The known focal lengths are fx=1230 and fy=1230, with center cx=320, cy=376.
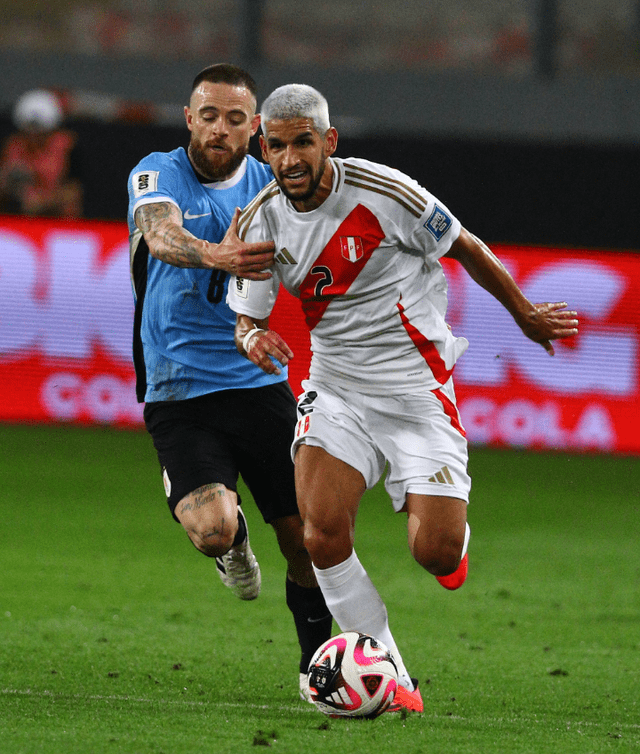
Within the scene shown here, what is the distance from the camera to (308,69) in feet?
50.2

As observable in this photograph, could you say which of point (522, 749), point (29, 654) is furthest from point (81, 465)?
point (522, 749)

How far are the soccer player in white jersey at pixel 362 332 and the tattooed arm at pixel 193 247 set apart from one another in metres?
0.09

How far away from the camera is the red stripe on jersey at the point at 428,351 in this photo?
451 cm

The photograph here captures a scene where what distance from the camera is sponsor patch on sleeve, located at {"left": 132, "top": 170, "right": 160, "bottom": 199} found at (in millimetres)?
4961

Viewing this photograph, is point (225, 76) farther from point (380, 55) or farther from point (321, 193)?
point (380, 55)

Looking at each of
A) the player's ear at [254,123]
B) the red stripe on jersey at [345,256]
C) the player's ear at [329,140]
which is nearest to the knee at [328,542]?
the red stripe on jersey at [345,256]

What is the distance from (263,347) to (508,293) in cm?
99

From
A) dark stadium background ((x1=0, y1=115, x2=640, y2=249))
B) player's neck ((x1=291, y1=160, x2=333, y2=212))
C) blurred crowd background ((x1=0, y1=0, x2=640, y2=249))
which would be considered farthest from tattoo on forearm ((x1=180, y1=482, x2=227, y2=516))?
blurred crowd background ((x1=0, y1=0, x2=640, y2=249))

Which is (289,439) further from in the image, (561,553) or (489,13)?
(489,13)

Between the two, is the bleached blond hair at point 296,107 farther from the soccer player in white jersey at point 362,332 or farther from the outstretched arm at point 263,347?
the outstretched arm at point 263,347

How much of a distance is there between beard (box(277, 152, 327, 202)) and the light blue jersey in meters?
0.78

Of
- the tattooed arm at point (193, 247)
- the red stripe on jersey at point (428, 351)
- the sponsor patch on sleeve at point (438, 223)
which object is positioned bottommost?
the red stripe on jersey at point (428, 351)

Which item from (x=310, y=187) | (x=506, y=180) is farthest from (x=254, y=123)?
(x=506, y=180)

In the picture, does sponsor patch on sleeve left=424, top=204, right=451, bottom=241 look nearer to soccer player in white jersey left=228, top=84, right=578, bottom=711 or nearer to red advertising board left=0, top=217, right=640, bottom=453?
soccer player in white jersey left=228, top=84, right=578, bottom=711
